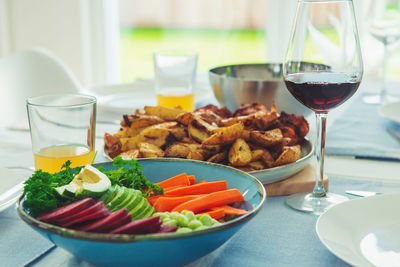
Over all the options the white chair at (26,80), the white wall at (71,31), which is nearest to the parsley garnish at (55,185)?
the white chair at (26,80)

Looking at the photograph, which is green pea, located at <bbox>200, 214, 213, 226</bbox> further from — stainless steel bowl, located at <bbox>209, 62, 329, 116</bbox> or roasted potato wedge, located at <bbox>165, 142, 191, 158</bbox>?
stainless steel bowl, located at <bbox>209, 62, 329, 116</bbox>

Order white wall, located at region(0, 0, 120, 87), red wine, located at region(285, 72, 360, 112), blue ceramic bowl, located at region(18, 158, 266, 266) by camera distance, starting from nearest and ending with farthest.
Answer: blue ceramic bowl, located at region(18, 158, 266, 266) → red wine, located at region(285, 72, 360, 112) → white wall, located at region(0, 0, 120, 87)

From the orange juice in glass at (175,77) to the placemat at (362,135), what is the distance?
48cm

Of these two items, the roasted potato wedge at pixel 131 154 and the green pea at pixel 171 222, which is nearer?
the green pea at pixel 171 222

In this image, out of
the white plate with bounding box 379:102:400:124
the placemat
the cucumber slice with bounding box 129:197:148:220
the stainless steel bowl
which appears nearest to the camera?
the cucumber slice with bounding box 129:197:148:220

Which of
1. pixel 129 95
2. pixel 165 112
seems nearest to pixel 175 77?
pixel 129 95

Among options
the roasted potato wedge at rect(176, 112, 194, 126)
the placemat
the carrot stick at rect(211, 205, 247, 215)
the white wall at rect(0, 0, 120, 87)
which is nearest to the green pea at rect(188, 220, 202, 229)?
the carrot stick at rect(211, 205, 247, 215)

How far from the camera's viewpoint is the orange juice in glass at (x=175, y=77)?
5.33ft

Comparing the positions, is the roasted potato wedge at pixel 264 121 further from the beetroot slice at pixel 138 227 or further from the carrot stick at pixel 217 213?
the beetroot slice at pixel 138 227

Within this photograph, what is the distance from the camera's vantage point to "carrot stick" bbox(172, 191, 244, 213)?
766 millimetres

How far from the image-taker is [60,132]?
3.43ft

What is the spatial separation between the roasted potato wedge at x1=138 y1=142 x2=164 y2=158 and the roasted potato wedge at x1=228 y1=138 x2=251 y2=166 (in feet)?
0.51

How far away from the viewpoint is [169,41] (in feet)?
23.4

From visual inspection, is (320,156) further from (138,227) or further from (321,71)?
(138,227)
